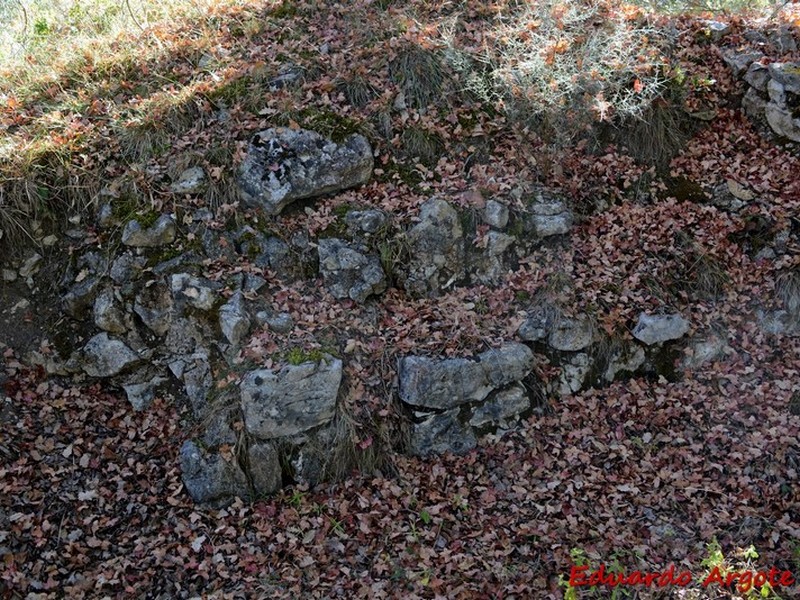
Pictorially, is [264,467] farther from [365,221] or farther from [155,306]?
[365,221]

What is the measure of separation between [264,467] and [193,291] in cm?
181

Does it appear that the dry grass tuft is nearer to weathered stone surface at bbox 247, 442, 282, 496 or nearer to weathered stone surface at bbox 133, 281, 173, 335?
weathered stone surface at bbox 133, 281, 173, 335

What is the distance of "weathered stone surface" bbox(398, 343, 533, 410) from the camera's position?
18.0 ft

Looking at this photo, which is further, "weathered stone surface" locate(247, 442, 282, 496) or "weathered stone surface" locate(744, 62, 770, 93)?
"weathered stone surface" locate(744, 62, 770, 93)

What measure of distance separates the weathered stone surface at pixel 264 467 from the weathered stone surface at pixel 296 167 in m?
2.42

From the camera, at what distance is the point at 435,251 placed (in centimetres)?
625

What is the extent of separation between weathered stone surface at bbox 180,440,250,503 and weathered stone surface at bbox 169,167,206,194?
2659 millimetres

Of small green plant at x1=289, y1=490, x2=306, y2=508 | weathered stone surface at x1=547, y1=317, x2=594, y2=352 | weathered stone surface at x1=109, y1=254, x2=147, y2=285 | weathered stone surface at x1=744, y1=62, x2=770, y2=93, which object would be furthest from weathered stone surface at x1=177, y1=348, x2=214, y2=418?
weathered stone surface at x1=744, y1=62, x2=770, y2=93

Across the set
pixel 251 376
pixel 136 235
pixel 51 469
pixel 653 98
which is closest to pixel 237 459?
pixel 251 376

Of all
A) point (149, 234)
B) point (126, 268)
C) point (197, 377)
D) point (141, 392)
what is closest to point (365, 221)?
point (149, 234)

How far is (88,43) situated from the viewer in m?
7.54

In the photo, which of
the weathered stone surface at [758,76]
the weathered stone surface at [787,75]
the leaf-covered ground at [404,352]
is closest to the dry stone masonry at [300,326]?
the leaf-covered ground at [404,352]

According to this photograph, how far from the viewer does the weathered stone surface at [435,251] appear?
6.21 metres

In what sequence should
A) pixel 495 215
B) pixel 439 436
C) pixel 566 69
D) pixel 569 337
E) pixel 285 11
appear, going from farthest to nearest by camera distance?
pixel 285 11, pixel 566 69, pixel 495 215, pixel 569 337, pixel 439 436
